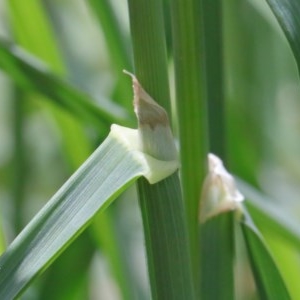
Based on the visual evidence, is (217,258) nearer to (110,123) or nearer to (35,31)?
(110,123)

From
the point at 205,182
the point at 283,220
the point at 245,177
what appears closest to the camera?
the point at 205,182

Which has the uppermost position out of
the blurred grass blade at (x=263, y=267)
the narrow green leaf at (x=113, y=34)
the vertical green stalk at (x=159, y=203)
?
the narrow green leaf at (x=113, y=34)

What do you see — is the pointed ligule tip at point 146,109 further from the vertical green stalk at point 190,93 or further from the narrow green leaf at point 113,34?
the narrow green leaf at point 113,34

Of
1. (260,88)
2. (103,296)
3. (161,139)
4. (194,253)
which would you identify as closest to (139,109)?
(161,139)

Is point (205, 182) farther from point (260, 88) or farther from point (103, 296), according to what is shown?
point (103, 296)

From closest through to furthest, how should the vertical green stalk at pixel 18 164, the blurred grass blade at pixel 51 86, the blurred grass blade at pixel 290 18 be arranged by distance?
the blurred grass blade at pixel 290 18, the blurred grass blade at pixel 51 86, the vertical green stalk at pixel 18 164

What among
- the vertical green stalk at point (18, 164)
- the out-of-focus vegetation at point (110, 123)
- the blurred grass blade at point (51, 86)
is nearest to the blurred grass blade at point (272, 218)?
the out-of-focus vegetation at point (110, 123)

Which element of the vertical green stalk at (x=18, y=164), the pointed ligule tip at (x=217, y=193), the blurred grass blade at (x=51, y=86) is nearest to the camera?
the pointed ligule tip at (x=217, y=193)
